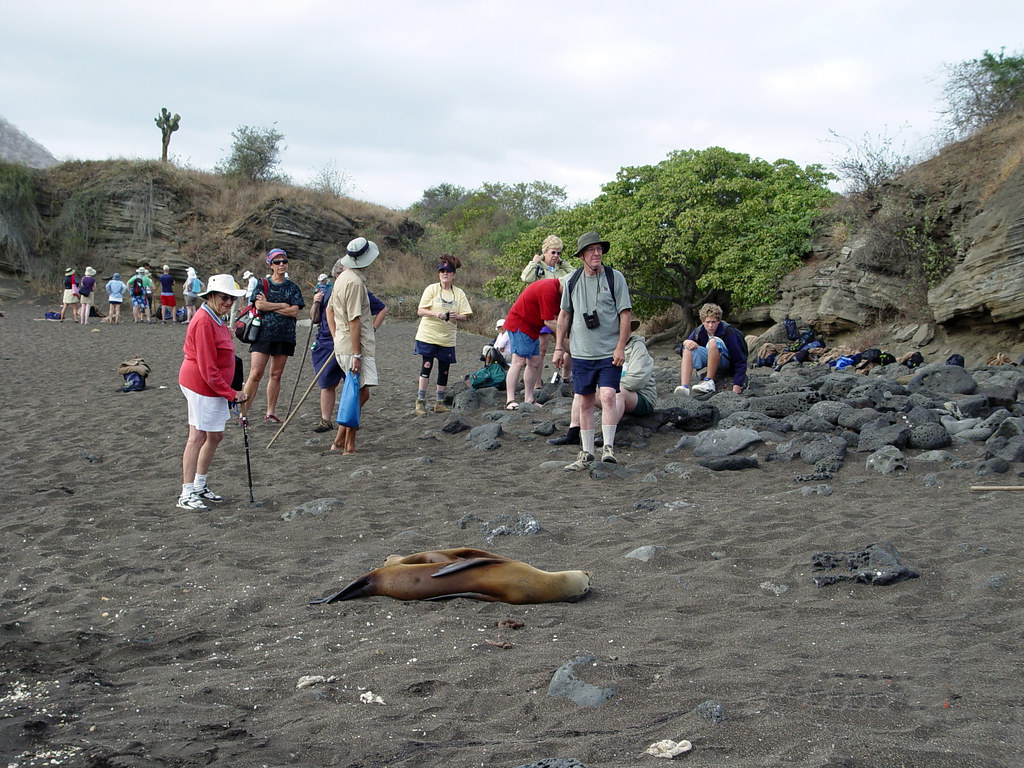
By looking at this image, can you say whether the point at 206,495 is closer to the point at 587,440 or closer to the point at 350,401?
the point at 350,401

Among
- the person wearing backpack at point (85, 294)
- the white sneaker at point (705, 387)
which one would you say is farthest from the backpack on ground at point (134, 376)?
the person wearing backpack at point (85, 294)

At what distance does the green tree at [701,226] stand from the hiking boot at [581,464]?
15096 millimetres

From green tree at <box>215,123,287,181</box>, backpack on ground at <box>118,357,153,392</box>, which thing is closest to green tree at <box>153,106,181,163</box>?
green tree at <box>215,123,287,181</box>

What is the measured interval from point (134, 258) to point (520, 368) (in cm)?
2792

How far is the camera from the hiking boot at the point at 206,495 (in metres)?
6.12

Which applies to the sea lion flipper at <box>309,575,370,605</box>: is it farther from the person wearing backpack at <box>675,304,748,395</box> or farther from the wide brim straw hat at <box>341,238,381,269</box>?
the person wearing backpack at <box>675,304,748,395</box>

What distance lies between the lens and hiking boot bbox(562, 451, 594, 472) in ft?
22.3

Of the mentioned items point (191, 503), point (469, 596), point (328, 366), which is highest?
point (328, 366)

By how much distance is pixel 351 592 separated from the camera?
13.3ft

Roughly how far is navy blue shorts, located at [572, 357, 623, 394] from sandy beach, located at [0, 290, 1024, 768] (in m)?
0.72

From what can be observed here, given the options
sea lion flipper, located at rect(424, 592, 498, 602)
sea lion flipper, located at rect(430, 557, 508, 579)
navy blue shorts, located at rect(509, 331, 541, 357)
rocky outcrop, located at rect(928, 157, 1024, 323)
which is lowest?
sea lion flipper, located at rect(424, 592, 498, 602)

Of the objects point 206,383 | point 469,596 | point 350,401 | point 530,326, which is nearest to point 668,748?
point 469,596

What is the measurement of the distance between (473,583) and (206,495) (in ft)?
10.0

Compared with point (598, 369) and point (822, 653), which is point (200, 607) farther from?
point (598, 369)
